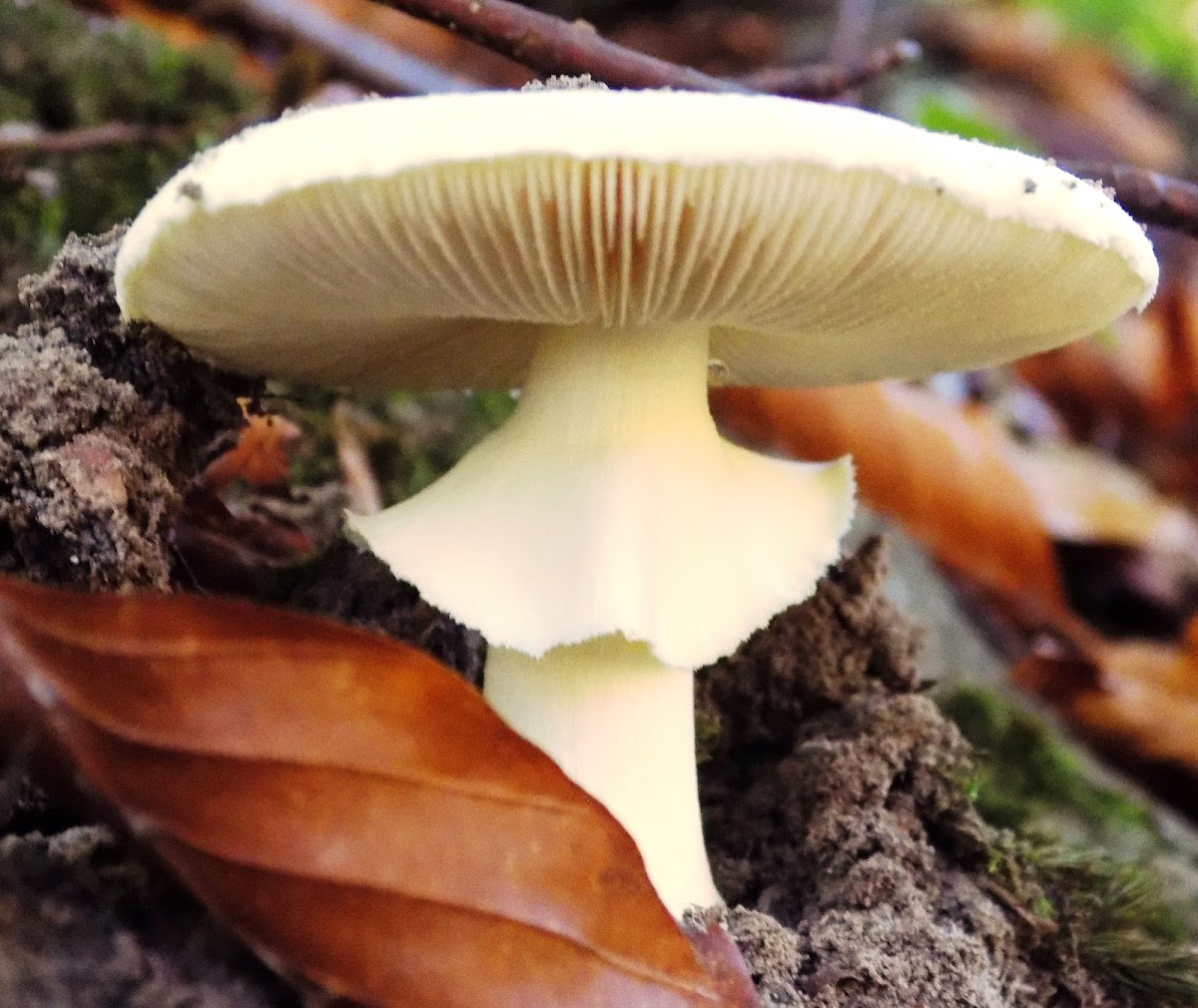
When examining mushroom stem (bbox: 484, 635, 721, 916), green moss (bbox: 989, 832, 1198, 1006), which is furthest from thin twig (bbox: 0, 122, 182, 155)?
green moss (bbox: 989, 832, 1198, 1006)

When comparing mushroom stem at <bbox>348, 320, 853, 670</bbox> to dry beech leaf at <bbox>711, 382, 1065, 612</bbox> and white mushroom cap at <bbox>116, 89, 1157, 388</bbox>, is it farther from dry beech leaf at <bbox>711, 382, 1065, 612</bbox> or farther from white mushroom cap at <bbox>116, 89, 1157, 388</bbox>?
dry beech leaf at <bbox>711, 382, 1065, 612</bbox>

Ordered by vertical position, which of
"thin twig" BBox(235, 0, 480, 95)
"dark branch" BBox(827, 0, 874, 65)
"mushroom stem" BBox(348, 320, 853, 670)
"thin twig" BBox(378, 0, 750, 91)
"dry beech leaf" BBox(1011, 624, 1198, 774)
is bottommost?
"dry beech leaf" BBox(1011, 624, 1198, 774)

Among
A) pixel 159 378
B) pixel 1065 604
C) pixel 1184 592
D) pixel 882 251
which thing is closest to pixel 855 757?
pixel 882 251

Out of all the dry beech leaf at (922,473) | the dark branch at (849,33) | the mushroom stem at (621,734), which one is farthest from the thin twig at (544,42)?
the dark branch at (849,33)

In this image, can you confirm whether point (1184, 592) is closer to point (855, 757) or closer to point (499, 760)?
point (855, 757)

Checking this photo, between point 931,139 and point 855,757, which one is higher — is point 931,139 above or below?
above

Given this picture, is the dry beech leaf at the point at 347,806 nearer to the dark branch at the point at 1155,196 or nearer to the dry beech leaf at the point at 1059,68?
the dark branch at the point at 1155,196
